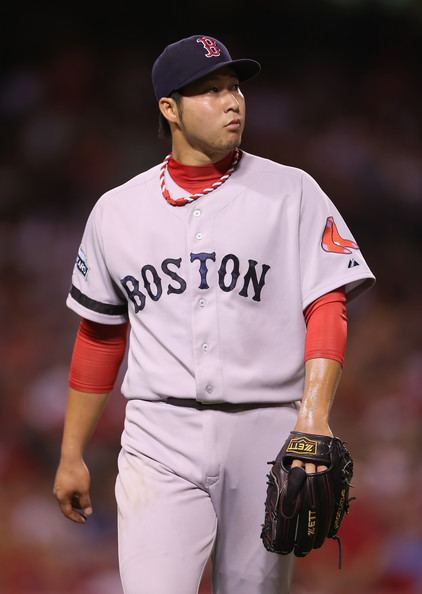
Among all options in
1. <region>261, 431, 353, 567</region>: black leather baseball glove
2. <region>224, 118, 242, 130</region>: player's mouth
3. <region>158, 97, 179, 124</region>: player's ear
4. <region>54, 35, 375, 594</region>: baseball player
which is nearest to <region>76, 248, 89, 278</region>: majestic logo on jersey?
<region>54, 35, 375, 594</region>: baseball player

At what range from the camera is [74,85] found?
5.23m

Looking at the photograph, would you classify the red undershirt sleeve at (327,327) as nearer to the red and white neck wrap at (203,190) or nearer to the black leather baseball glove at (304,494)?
the black leather baseball glove at (304,494)

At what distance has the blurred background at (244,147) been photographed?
16.6ft

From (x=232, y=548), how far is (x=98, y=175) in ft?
10.3

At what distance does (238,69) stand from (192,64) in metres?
0.11

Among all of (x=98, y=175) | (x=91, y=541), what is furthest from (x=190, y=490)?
(x=98, y=175)

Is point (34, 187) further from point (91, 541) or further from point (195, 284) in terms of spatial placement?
point (195, 284)

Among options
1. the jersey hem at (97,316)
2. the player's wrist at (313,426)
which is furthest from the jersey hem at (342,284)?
the jersey hem at (97,316)

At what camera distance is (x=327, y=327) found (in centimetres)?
229

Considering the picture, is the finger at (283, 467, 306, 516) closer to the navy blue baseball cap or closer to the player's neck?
the player's neck

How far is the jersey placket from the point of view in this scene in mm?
2369

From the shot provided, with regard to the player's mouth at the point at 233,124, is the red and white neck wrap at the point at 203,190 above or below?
below

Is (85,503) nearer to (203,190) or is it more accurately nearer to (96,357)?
(96,357)

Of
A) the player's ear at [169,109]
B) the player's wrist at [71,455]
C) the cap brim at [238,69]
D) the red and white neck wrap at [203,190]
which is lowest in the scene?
the player's wrist at [71,455]
